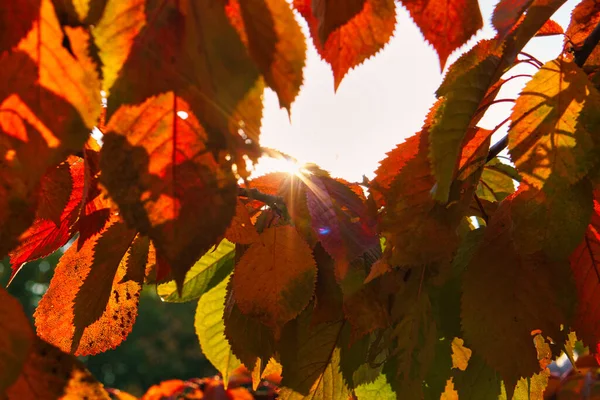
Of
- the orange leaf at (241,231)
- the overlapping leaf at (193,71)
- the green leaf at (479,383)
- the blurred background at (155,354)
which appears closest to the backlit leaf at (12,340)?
the overlapping leaf at (193,71)

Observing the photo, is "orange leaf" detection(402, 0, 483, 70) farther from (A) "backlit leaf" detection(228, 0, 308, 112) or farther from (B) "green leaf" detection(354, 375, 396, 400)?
(B) "green leaf" detection(354, 375, 396, 400)

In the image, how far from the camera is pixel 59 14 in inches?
13.1

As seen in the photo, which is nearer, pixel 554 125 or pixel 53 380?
pixel 53 380

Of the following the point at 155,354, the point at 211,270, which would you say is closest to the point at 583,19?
the point at 211,270

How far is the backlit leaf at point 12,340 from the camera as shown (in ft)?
0.98

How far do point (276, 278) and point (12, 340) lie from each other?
26 centimetres

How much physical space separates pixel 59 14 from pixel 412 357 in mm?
404

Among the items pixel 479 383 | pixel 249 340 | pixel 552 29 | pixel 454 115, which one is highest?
pixel 552 29

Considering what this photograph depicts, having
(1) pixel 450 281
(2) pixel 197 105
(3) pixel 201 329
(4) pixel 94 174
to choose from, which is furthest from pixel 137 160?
(3) pixel 201 329

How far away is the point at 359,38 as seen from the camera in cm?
43

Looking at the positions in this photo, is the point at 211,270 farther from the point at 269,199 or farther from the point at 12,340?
the point at 12,340

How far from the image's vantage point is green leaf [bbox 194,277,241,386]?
0.82 m

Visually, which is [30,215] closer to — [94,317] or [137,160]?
[137,160]

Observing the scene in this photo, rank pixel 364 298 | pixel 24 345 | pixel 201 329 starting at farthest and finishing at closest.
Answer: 1. pixel 201 329
2. pixel 364 298
3. pixel 24 345
